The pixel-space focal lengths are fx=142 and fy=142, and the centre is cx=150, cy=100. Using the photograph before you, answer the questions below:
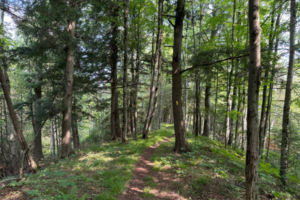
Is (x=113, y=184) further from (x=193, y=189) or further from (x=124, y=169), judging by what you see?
(x=193, y=189)

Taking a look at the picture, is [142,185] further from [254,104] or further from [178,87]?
[178,87]

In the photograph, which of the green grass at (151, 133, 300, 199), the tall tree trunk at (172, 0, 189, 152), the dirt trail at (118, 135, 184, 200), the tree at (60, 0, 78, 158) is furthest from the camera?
the tree at (60, 0, 78, 158)

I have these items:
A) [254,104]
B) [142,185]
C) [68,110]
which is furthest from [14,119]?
[254,104]

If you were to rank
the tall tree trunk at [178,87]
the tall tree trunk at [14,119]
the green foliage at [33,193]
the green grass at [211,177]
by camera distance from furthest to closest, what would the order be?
the tall tree trunk at [178,87]
the tall tree trunk at [14,119]
the green grass at [211,177]
the green foliage at [33,193]

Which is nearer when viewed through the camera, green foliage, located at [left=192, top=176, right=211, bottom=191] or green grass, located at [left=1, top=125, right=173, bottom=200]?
green grass, located at [left=1, top=125, right=173, bottom=200]

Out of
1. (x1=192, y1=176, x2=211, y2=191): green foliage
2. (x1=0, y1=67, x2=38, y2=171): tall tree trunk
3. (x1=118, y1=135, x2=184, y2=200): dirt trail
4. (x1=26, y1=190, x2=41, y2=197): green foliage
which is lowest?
(x1=118, y1=135, x2=184, y2=200): dirt trail

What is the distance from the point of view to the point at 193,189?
4121 mm

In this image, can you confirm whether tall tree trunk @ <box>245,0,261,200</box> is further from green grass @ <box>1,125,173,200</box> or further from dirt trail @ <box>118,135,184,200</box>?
green grass @ <box>1,125,173,200</box>

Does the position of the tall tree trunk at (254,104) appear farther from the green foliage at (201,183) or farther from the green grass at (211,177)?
the green foliage at (201,183)

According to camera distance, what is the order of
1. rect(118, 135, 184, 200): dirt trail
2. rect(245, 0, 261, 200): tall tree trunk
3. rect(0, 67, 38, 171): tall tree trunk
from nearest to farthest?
rect(245, 0, 261, 200): tall tree trunk < rect(118, 135, 184, 200): dirt trail < rect(0, 67, 38, 171): tall tree trunk

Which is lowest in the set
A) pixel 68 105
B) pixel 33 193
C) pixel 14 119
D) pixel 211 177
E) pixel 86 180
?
pixel 211 177

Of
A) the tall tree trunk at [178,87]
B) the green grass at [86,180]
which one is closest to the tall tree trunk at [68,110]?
the green grass at [86,180]

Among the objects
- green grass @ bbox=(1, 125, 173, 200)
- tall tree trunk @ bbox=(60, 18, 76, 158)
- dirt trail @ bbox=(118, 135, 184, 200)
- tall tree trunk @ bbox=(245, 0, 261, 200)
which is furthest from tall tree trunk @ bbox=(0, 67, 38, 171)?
tall tree trunk @ bbox=(245, 0, 261, 200)

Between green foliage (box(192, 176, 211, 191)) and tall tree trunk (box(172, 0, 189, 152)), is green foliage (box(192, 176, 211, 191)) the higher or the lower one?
the lower one
